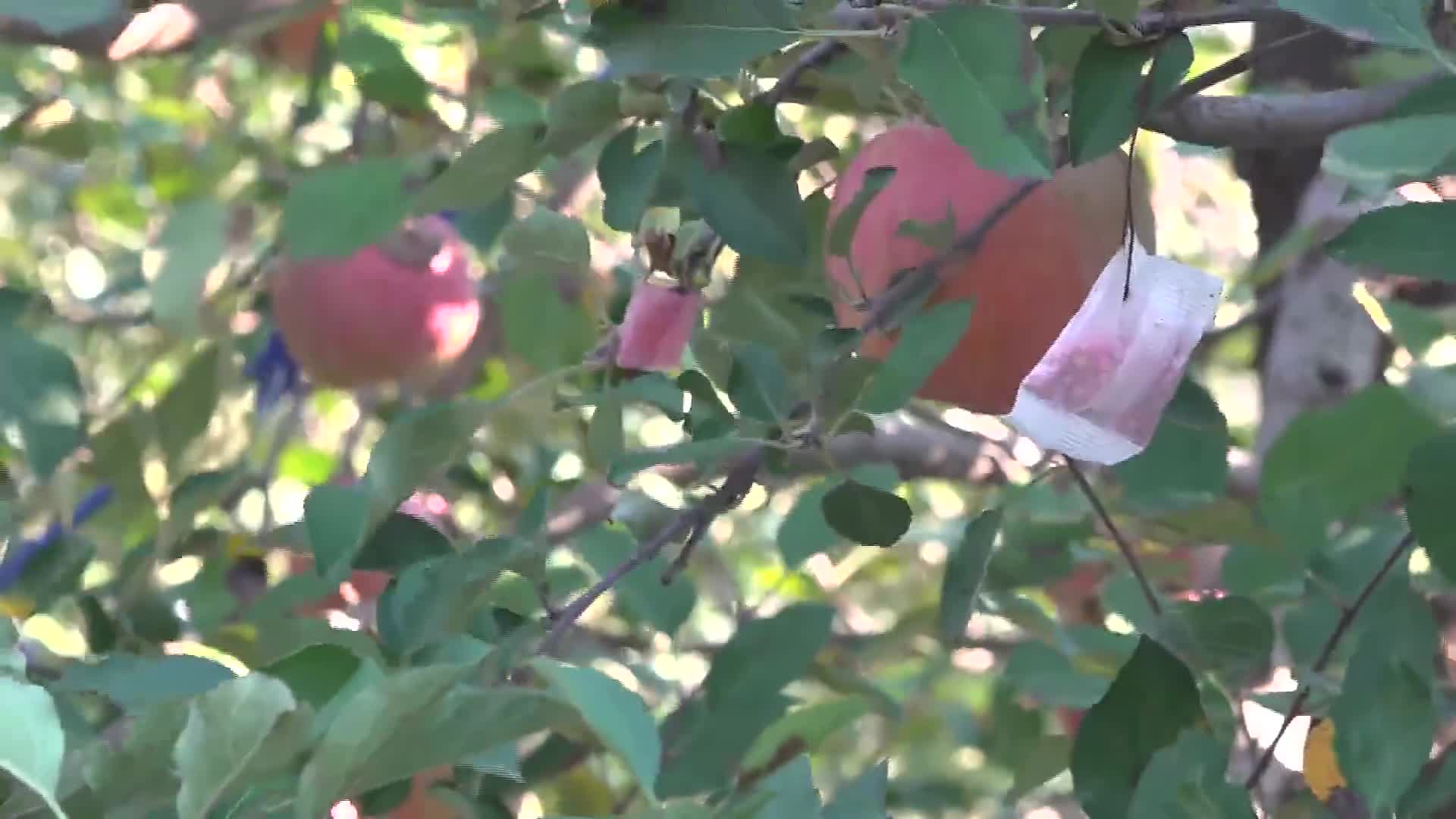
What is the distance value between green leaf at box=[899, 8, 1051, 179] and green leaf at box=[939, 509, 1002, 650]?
0.83 ft

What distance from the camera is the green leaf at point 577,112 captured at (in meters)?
0.59

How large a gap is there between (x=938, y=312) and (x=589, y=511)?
673 mm

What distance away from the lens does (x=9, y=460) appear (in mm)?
1127

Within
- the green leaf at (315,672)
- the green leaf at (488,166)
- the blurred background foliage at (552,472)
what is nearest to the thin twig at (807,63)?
the blurred background foliage at (552,472)

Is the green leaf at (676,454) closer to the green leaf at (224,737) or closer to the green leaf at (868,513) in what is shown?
the green leaf at (868,513)

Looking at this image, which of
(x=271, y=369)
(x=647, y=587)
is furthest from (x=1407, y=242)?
(x=271, y=369)

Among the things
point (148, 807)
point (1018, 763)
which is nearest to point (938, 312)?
point (148, 807)

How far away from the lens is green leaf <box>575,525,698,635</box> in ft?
2.69

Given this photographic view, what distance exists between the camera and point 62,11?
653 millimetres

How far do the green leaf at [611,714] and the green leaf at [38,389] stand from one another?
485mm

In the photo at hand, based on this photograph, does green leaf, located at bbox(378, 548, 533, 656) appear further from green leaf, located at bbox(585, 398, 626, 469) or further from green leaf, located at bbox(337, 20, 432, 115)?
green leaf, located at bbox(337, 20, 432, 115)

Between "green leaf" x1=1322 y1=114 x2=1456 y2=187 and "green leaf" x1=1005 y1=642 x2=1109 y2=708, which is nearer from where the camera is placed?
"green leaf" x1=1322 y1=114 x2=1456 y2=187

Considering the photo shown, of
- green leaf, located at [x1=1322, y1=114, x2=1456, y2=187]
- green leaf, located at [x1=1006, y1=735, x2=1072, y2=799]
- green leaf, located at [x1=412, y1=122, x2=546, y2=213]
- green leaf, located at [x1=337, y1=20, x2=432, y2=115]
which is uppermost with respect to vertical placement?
green leaf, located at [x1=1322, y1=114, x2=1456, y2=187]

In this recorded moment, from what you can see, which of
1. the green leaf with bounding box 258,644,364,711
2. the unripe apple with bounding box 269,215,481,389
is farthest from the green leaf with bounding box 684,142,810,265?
the unripe apple with bounding box 269,215,481,389
